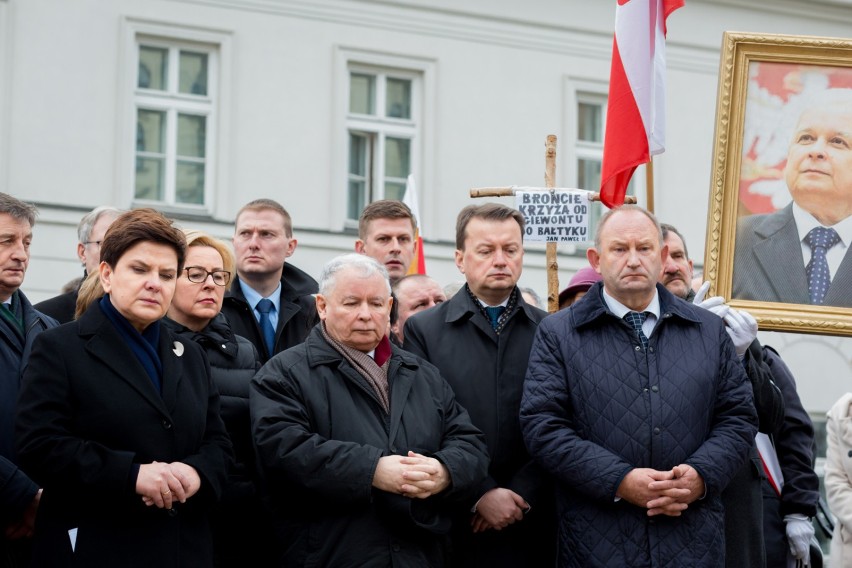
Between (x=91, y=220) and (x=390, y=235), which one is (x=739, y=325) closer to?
(x=390, y=235)

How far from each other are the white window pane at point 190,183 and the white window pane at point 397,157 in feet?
7.54

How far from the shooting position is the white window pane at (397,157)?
54.4 feet

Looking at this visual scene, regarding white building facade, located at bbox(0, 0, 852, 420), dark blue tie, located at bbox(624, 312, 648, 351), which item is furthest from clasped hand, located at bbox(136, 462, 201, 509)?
white building facade, located at bbox(0, 0, 852, 420)

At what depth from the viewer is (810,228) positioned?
6.33 m

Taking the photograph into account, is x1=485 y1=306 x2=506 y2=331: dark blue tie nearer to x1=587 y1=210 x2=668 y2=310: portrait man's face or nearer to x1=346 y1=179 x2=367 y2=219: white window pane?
x1=587 y1=210 x2=668 y2=310: portrait man's face

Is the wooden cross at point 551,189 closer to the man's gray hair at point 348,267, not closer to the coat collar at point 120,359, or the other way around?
the man's gray hair at point 348,267

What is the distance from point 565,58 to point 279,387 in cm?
1276

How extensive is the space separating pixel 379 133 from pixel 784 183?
1052 cm

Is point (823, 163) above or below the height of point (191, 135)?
below

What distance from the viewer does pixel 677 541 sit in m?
5.16

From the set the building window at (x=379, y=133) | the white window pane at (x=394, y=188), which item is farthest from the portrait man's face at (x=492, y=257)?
the white window pane at (x=394, y=188)

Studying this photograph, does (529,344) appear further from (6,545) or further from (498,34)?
(498,34)

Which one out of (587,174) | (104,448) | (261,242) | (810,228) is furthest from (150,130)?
(104,448)

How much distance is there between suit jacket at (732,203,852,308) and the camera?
20.3 feet
